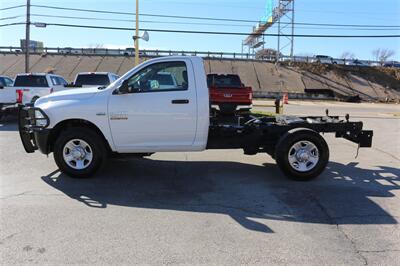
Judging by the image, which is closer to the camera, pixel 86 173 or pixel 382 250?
pixel 382 250

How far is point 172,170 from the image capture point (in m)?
7.75

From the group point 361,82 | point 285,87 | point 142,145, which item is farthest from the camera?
point 361,82

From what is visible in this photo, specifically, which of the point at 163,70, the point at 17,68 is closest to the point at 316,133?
the point at 163,70

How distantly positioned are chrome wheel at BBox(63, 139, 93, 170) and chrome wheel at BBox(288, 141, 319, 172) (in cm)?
345

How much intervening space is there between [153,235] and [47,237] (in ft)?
3.80

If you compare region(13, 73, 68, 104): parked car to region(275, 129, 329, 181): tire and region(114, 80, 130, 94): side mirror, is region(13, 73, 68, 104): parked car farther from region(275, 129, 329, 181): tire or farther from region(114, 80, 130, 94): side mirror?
region(275, 129, 329, 181): tire

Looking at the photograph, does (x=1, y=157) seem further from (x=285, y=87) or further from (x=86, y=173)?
(x=285, y=87)

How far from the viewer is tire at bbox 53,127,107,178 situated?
6805 mm

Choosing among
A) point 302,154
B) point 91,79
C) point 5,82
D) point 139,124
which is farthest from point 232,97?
point 139,124

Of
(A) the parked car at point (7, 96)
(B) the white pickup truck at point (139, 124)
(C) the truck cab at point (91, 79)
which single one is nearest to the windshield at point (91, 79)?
(C) the truck cab at point (91, 79)

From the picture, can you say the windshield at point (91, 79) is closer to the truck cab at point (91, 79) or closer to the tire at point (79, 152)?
the truck cab at point (91, 79)

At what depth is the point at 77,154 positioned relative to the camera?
689 centimetres

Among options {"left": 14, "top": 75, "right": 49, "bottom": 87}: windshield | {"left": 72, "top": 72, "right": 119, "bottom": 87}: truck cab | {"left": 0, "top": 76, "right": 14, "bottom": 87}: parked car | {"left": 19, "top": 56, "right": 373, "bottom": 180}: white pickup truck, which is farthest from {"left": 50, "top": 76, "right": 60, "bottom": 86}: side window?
{"left": 19, "top": 56, "right": 373, "bottom": 180}: white pickup truck

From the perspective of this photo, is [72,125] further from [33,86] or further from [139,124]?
[33,86]
